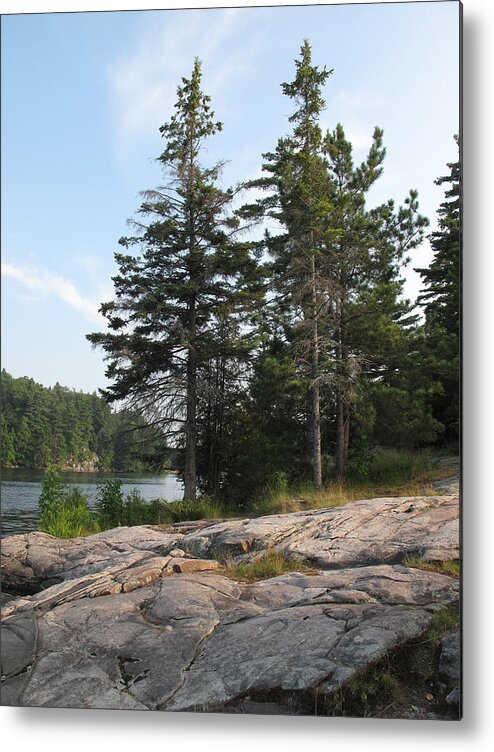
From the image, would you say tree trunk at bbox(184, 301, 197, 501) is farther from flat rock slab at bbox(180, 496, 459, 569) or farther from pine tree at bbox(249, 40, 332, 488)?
pine tree at bbox(249, 40, 332, 488)

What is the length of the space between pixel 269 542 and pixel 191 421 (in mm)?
1242

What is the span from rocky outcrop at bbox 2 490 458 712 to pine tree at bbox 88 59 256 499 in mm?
1096

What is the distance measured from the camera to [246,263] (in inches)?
203

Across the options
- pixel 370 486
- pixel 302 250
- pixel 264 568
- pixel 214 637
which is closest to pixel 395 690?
pixel 214 637

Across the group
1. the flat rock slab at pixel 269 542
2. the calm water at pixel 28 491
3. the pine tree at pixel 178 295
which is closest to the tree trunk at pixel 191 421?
the pine tree at pixel 178 295

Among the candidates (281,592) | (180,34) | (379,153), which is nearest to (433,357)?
(379,153)

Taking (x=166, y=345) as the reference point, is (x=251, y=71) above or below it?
above

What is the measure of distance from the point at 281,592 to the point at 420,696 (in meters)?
1.01

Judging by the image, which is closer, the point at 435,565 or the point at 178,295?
the point at 435,565

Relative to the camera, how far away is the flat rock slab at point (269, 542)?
164 inches

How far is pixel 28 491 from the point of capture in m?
4.66

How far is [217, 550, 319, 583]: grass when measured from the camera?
169 inches

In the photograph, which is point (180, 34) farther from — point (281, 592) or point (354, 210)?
point (281, 592)

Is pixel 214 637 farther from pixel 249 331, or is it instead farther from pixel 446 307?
pixel 446 307
